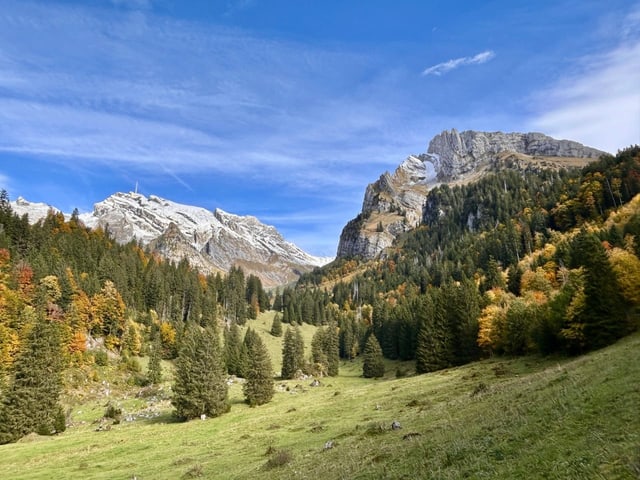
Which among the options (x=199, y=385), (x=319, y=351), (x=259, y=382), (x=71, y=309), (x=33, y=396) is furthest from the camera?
(x=319, y=351)

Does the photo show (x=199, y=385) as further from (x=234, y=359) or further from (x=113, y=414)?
(x=234, y=359)

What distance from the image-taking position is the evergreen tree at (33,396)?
5497 centimetres

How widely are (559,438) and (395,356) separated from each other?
118841 mm

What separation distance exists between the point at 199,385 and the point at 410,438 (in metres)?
47.5

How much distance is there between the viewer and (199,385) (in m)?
61.5

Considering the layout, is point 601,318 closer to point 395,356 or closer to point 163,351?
point 395,356

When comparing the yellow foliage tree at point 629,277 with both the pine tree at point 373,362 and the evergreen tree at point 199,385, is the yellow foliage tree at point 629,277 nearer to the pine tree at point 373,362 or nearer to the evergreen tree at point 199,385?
the pine tree at point 373,362

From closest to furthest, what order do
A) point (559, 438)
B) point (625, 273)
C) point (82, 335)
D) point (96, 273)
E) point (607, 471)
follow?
1. point (607, 471)
2. point (559, 438)
3. point (625, 273)
4. point (82, 335)
5. point (96, 273)

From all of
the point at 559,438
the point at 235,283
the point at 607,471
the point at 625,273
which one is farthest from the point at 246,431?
the point at 235,283

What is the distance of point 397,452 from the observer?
63.6 feet

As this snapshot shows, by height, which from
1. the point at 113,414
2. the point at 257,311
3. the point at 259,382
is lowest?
the point at 113,414

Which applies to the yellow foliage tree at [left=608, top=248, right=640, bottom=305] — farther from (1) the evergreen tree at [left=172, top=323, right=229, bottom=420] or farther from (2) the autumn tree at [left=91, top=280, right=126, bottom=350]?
(2) the autumn tree at [left=91, top=280, right=126, bottom=350]

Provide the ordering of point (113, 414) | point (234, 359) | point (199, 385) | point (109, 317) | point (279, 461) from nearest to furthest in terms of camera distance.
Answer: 1. point (279, 461)
2. point (199, 385)
3. point (113, 414)
4. point (234, 359)
5. point (109, 317)

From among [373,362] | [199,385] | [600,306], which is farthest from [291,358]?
[600,306]
